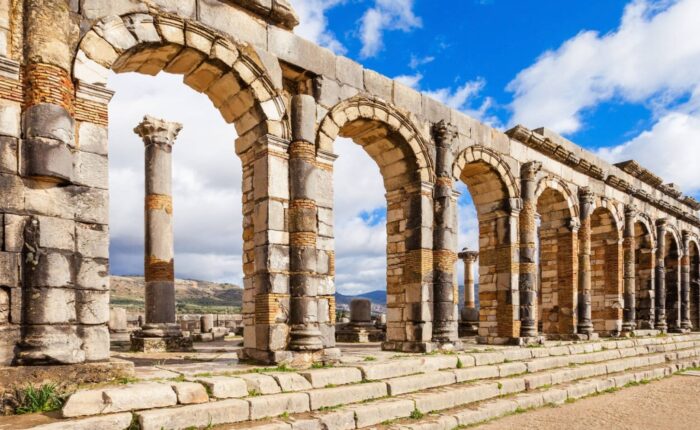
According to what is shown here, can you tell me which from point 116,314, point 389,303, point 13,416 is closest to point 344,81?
point 389,303

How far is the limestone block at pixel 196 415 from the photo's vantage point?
17.3 ft

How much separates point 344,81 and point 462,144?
12.4 ft

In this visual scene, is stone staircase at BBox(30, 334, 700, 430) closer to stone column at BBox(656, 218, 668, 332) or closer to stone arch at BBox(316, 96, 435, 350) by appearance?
stone arch at BBox(316, 96, 435, 350)

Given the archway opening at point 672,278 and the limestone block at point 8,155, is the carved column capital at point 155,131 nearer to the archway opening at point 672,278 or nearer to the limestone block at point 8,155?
the limestone block at point 8,155

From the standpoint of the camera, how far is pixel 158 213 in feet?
42.8

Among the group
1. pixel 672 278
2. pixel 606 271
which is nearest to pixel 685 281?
pixel 672 278

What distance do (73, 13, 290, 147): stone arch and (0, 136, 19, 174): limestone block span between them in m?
1.12

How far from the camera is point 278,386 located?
22.3ft

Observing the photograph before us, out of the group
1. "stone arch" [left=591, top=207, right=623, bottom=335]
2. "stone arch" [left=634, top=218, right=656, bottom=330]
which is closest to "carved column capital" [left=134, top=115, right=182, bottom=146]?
"stone arch" [left=591, top=207, right=623, bottom=335]

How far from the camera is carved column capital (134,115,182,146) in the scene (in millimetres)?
12984

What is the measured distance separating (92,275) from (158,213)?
6845 mm

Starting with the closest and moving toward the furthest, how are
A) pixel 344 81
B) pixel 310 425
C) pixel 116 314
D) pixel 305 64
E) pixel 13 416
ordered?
pixel 13 416, pixel 310 425, pixel 305 64, pixel 344 81, pixel 116 314

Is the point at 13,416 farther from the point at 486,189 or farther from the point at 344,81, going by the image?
the point at 486,189

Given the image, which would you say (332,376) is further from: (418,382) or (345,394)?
(418,382)
